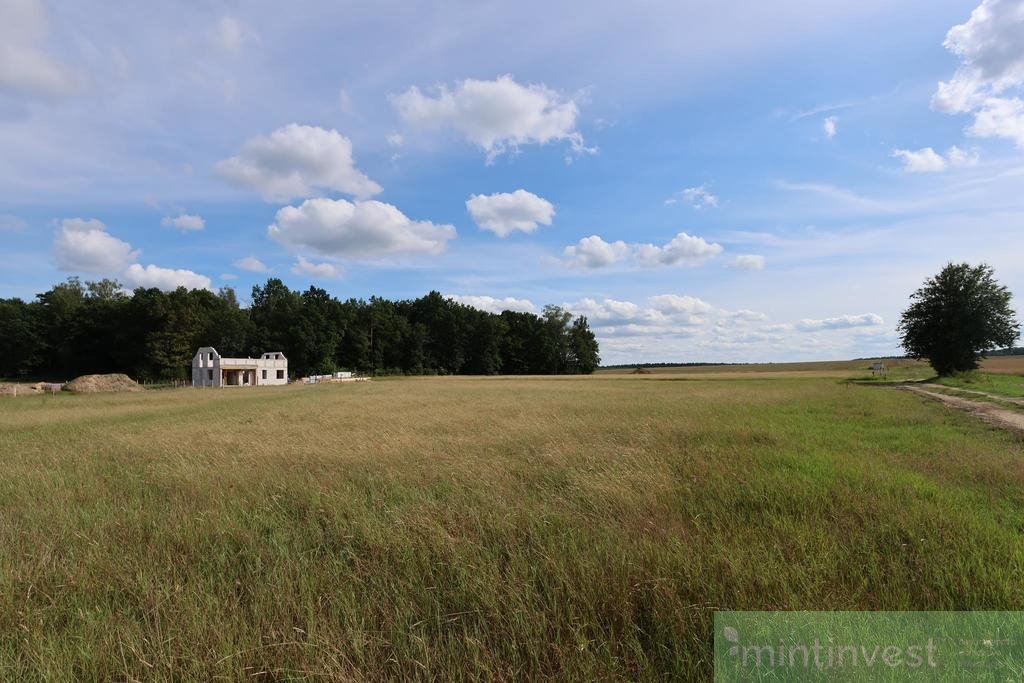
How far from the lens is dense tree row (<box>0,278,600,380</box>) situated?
88.2 metres

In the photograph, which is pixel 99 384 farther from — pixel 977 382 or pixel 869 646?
pixel 977 382

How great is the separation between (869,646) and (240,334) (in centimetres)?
10873

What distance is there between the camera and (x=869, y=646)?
11.0ft

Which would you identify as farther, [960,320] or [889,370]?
[889,370]

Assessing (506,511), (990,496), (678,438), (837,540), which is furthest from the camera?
(678,438)

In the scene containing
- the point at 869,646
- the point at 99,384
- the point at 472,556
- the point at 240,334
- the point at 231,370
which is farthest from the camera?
the point at 240,334

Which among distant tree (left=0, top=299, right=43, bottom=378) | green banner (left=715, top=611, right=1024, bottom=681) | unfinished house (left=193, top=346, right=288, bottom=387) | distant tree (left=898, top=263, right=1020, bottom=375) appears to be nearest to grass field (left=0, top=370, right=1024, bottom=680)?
green banner (left=715, top=611, right=1024, bottom=681)

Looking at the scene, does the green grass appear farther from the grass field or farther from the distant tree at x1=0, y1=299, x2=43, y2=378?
the distant tree at x1=0, y1=299, x2=43, y2=378

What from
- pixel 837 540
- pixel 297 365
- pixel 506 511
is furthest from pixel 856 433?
pixel 297 365

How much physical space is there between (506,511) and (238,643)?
3.08 m

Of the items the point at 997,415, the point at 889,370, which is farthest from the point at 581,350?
the point at 997,415

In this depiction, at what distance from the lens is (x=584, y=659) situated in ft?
11.0

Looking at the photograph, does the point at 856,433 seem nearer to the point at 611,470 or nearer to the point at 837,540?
the point at 611,470

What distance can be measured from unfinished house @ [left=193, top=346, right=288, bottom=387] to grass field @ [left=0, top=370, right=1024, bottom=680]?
6706 centimetres
